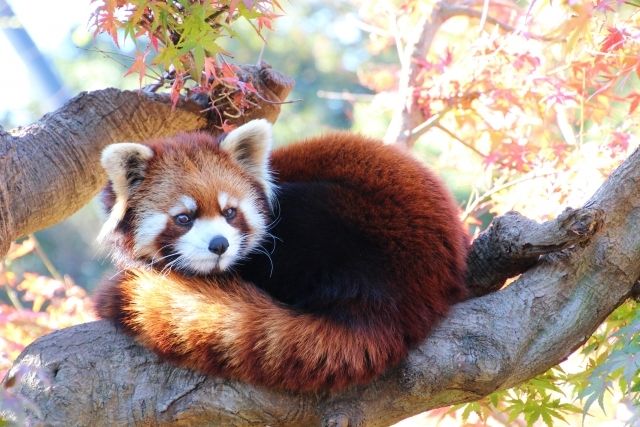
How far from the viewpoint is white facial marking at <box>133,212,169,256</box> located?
242cm

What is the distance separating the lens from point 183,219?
7.95 feet

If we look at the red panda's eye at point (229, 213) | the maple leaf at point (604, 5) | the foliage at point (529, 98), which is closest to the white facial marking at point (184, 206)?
the red panda's eye at point (229, 213)

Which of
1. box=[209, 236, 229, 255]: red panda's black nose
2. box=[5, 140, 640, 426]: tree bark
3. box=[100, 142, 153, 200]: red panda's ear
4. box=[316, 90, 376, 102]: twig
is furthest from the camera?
box=[316, 90, 376, 102]: twig

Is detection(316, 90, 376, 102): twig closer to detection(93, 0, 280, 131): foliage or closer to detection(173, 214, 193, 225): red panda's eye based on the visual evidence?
detection(93, 0, 280, 131): foliage

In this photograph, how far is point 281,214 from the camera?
2564 mm

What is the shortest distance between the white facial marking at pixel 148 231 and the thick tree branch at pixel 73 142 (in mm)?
421

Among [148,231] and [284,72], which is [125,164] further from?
[284,72]

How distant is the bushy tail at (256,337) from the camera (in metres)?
2.01

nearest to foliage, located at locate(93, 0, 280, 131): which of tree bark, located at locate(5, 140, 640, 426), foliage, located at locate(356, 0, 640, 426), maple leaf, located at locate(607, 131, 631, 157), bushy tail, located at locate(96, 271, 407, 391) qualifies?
bushy tail, located at locate(96, 271, 407, 391)

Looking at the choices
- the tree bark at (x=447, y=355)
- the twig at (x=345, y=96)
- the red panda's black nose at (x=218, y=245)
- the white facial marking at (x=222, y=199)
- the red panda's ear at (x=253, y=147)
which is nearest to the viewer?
the tree bark at (x=447, y=355)

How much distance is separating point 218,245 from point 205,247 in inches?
1.8

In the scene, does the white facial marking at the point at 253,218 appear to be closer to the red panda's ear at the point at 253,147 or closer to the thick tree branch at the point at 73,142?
the red panda's ear at the point at 253,147

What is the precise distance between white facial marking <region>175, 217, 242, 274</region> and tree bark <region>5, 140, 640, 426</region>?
0.33 meters

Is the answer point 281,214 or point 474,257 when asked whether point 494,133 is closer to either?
point 474,257
